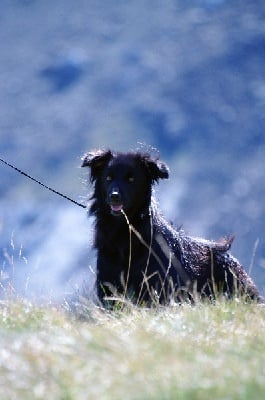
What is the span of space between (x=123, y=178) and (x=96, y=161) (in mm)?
596

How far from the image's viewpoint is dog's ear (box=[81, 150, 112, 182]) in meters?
10.8

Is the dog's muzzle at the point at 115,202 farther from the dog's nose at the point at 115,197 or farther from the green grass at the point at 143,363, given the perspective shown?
the green grass at the point at 143,363

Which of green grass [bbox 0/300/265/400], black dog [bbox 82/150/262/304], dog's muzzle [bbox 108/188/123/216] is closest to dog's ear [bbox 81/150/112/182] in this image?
black dog [bbox 82/150/262/304]

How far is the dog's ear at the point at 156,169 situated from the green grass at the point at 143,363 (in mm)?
4086

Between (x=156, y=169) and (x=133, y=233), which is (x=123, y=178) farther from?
(x=133, y=233)

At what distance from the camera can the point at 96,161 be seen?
→ 1084 cm

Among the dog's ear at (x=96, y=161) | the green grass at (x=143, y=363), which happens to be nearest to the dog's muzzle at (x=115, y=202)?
the dog's ear at (x=96, y=161)

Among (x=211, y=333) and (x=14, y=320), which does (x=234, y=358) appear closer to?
(x=211, y=333)

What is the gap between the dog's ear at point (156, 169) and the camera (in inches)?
419

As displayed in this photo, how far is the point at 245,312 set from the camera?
729 cm

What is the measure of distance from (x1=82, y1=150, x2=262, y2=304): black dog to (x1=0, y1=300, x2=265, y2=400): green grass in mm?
3527

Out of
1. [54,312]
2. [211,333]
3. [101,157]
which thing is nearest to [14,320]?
[54,312]

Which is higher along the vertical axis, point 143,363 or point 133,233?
point 133,233

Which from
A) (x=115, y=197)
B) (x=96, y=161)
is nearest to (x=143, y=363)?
(x=115, y=197)
